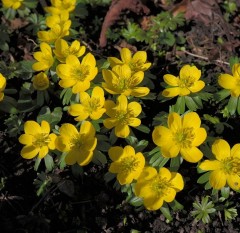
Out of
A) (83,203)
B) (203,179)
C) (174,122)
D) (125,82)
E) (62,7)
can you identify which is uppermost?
(62,7)

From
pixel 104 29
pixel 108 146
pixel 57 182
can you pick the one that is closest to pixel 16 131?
pixel 57 182

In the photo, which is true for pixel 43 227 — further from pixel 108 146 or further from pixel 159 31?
pixel 159 31

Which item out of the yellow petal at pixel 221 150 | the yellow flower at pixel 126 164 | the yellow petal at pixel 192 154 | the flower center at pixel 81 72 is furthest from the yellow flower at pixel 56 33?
the yellow petal at pixel 221 150

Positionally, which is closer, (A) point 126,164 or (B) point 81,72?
(A) point 126,164

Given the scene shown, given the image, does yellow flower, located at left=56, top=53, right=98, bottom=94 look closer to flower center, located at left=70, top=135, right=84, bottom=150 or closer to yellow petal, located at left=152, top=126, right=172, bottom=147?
flower center, located at left=70, top=135, right=84, bottom=150

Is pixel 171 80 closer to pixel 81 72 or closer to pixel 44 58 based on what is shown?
pixel 81 72

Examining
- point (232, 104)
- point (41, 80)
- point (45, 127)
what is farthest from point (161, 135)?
point (41, 80)

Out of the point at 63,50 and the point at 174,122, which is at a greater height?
the point at 63,50
